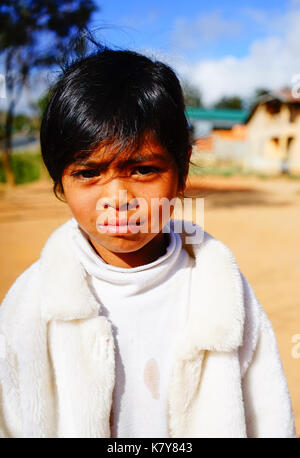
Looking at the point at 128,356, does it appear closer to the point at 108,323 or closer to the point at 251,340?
the point at 108,323

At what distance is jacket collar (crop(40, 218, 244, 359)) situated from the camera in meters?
0.92

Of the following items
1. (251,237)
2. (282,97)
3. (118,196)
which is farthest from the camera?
(282,97)

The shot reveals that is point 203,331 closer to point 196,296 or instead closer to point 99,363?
point 196,296

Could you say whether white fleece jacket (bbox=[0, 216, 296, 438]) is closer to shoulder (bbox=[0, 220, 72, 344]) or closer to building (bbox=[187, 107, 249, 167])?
shoulder (bbox=[0, 220, 72, 344])

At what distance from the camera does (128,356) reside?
99 cm

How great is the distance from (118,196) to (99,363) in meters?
0.40

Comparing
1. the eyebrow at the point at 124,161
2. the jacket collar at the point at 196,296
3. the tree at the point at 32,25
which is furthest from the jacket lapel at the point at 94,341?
the tree at the point at 32,25

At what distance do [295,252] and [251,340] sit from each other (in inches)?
200

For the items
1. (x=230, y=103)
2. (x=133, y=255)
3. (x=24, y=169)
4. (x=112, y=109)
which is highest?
(x=230, y=103)

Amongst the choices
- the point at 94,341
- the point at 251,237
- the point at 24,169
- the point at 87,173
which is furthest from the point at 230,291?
the point at 24,169

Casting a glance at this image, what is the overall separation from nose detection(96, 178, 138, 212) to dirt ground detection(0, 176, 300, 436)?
0.51 meters

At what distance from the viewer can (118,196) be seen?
87cm

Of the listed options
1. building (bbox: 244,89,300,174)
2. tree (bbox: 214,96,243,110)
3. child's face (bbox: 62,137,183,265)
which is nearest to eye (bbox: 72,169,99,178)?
child's face (bbox: 62,137,183,265)

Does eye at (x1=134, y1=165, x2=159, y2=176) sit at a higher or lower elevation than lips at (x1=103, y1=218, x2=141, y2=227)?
higher
